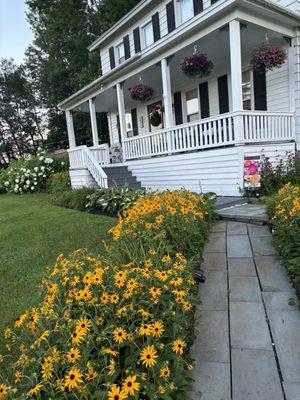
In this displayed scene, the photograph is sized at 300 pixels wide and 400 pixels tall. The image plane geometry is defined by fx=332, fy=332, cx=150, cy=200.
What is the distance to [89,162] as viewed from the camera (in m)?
10.3

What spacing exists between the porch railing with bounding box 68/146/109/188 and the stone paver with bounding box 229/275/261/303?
620cm

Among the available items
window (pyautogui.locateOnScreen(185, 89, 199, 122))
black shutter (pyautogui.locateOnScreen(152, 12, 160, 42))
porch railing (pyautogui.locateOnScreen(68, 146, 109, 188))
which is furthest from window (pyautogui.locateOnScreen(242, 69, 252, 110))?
porch railing (pyautogui.locateOnScreen(68, 146, 109, 188))

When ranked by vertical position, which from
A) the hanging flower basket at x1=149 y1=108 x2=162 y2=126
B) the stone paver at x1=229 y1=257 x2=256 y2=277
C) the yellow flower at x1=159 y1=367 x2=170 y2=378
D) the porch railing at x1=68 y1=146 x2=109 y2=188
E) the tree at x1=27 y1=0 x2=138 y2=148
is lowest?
the stone paver at x1=229 y1=257 x2=256 y2=277

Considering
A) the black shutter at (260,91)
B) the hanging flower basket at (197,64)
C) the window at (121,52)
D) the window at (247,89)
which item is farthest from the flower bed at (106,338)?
the window at (121,52)

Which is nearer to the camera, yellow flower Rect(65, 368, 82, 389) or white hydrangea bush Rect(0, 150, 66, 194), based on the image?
yellow flower Rect(65, 368, 82, 389)

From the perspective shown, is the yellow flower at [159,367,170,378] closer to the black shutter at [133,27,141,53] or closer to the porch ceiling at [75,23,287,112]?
the porch ceiling at [75,23,287,112]

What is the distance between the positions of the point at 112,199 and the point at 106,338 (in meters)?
5.25

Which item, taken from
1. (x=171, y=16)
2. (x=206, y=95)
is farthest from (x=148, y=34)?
(x=206, y=95)

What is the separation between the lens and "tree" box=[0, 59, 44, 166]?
31.7 meters

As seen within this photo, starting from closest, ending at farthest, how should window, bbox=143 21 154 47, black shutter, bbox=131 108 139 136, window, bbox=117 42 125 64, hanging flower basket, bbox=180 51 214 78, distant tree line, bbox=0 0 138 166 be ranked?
1. hanging flower basket, bbox=180 51 214 78
2. window, bbox=143 21 154 47
3. window, bbox=117 42 125 64
4. black shutter, bbox=131 108 139 136
5. distant tree line, bbox=0 0 138 166

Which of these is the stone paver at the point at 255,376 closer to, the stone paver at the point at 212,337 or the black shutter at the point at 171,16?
the stone paver at the point at 212,337

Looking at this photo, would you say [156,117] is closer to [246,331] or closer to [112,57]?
[112,57]

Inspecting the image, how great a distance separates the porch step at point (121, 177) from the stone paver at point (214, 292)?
6933 millimetres

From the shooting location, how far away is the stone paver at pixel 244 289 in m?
2.99
